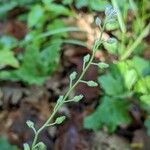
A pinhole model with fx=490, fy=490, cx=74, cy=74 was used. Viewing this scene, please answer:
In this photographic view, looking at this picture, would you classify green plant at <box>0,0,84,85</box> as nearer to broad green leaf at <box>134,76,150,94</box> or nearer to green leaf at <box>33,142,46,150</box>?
broad green leaf at <box>134,76,150,94</box>

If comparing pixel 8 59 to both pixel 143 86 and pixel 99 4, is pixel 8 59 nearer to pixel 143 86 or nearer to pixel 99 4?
pixel 99 4

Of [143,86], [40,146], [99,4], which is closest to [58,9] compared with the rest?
[99,4]

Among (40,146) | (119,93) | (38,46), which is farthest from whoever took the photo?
(38,46)

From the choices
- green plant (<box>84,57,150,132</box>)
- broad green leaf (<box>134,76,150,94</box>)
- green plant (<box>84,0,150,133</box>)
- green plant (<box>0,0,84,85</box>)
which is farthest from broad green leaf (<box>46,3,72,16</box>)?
broad green leaf (<box>134,76,150,94</box>)

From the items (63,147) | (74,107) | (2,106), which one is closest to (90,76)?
(74,107)

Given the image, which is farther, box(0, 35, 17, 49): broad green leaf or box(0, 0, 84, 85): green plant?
box(0, 35, 17, 49): broad green leaf

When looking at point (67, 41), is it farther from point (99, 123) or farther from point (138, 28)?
point (99, 123)

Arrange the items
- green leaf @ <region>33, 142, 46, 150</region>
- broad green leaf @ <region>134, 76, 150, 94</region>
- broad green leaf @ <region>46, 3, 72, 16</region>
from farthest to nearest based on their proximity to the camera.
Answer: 1. broad green leaf @ <region>46, 3, 72, 16</region>
2. broad green leaf @ <region>134, 76, 150, 94</region>
3. green leaf @ <region>33, 142, 46, 150</region>

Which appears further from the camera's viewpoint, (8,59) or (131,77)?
(8,59)
